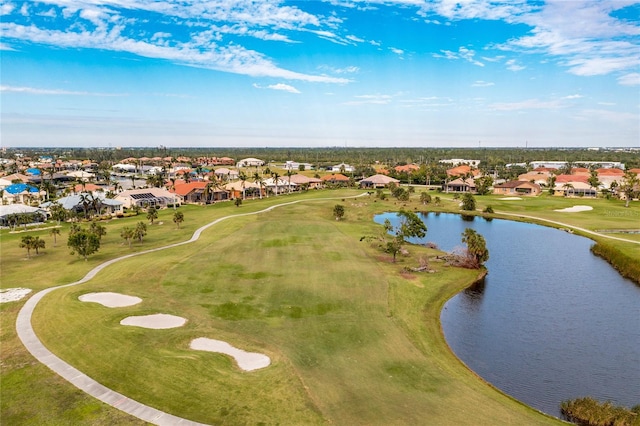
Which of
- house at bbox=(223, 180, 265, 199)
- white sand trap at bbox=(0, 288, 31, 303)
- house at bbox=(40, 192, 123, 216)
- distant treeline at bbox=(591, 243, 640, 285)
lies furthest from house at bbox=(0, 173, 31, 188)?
distant treeline at bbox=(591, 243, 640, 285)

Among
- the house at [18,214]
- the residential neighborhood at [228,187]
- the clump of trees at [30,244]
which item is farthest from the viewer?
the residential neighborhood at [228,187]

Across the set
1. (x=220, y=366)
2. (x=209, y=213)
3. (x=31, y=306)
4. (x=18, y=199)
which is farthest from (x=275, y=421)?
(x=18, y=199)

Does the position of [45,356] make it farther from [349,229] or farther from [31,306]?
[349,229]

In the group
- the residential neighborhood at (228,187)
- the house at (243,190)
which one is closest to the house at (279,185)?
the residential neighborhood at (228,187)

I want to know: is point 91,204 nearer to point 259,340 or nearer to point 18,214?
point 18,214

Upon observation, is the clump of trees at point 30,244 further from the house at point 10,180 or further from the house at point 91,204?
the house at point 10,180

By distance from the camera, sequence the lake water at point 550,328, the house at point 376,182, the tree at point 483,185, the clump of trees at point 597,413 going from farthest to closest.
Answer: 1. the house at point 376,182
2. the tree at point 483,185
3. the lake water at point 550,328
4. the clump of trees at point 597,413
